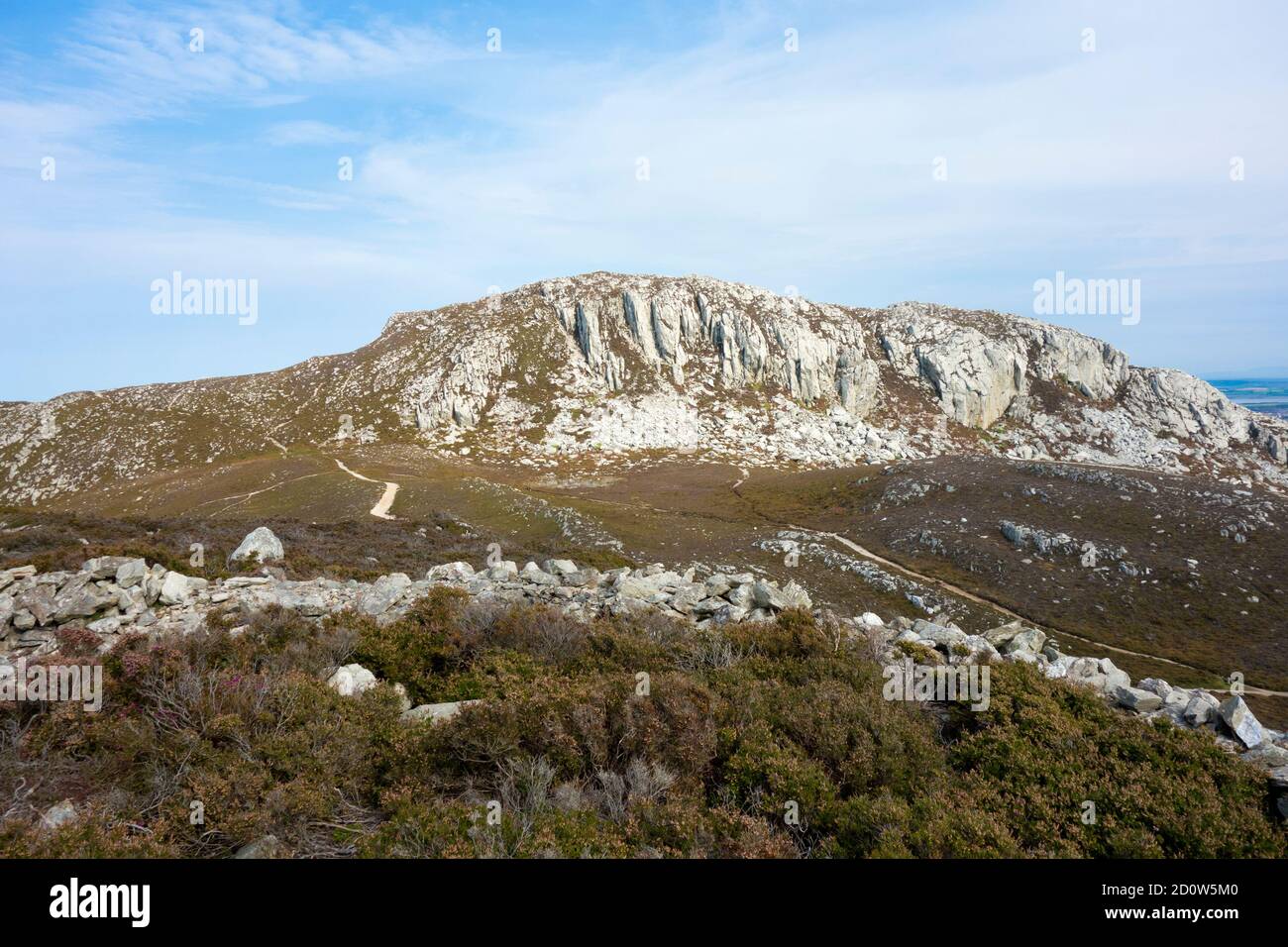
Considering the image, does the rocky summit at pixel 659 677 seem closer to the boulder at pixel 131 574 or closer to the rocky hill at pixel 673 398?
the boulder at pixel 131 574

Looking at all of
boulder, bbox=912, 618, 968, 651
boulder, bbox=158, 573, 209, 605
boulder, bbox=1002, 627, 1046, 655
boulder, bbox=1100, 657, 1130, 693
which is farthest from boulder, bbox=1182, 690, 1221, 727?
boulder, bbox=158, 573, 209, 605

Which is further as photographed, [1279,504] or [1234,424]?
[1234,424]

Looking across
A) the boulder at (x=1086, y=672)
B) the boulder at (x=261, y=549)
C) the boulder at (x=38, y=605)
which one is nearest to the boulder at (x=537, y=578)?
the boulder at (x=261, y=549)

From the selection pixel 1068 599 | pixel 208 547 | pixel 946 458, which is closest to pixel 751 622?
pixel 208 547

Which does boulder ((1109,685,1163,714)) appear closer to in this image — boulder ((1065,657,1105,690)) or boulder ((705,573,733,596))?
boulder ((1065,657,1105,690))

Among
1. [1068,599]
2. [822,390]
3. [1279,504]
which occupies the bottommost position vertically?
[1068,599]

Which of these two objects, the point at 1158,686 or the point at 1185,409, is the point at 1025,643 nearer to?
the point at 1158,686
